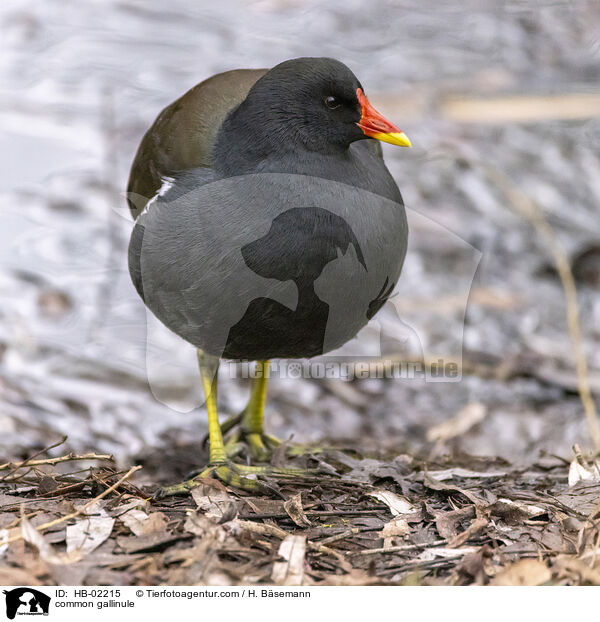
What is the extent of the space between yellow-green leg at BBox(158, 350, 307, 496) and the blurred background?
0.79m

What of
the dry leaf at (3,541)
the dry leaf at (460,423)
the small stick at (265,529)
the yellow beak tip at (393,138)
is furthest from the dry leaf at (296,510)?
the dry leaf at (460,423)

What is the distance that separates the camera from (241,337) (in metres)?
3.19

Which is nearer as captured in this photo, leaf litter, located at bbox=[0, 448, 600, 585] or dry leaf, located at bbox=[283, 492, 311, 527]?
leaf litter, located at bbox=[0, 448, 600, 585]

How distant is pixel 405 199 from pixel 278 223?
11.7 ft

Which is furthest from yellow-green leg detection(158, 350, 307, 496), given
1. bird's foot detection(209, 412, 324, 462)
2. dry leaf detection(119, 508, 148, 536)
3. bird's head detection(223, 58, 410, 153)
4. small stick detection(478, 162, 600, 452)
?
small stick detection(478, 162, 600, 452)

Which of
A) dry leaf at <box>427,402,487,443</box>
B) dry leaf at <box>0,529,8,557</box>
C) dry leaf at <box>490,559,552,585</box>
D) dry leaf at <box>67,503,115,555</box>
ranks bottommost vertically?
dry leaf at <box>427,402,487,443</box>

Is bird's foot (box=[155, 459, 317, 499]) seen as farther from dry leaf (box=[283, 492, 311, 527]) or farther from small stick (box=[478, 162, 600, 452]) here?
small stick (box=[478, 162, 600, 452])

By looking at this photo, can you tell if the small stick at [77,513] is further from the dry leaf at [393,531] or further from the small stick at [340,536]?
the dry leaf at [393,531]

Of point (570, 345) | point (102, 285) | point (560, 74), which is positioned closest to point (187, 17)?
point (102, 285)

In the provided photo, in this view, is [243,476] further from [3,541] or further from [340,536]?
[3,541]

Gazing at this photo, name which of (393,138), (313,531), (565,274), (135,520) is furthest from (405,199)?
(135,520)

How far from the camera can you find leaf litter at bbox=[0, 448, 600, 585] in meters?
2.52

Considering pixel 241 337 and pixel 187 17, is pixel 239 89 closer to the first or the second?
pixel 241 337

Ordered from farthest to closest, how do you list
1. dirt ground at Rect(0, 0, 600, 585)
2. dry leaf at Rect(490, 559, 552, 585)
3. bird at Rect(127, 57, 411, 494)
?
bird at Rect(127, 57, 411, 494) → dirt ground at Rect(0, 0, 600, 585) → dry leaf at Rect(490, 559, 552, 585)
